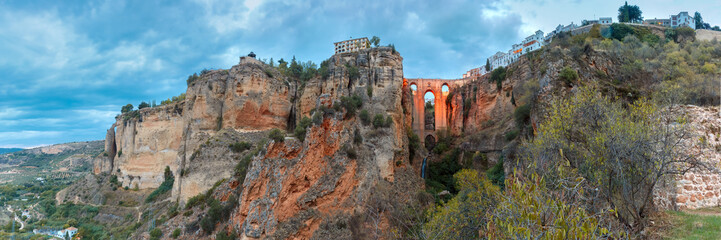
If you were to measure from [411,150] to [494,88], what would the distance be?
11.2 meters

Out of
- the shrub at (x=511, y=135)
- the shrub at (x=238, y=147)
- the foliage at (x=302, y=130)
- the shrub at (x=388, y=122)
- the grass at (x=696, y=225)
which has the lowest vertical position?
the grass at (x=696, y=225)

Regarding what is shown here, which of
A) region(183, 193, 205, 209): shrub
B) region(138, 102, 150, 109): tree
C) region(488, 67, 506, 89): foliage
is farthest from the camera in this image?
region(138, 102, 150, 109): tree

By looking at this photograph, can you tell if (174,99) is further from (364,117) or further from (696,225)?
(696,225)

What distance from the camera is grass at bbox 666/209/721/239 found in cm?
828

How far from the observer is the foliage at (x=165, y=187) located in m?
35.1

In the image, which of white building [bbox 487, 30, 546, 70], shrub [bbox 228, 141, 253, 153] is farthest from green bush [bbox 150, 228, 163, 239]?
white building [bbox 487, 30, 546, 70]

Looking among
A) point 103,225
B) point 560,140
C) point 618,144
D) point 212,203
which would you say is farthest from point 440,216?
point 103,225

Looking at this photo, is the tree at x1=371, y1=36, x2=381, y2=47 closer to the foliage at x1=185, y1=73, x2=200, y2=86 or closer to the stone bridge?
the stone bridge

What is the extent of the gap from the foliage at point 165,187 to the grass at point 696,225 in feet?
125

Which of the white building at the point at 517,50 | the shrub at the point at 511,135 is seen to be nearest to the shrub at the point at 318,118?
the shrub at the point at 511,135

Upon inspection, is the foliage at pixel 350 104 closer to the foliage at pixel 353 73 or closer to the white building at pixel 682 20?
the foliage at pixel 353 73

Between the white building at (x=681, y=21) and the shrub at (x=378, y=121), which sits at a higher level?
the white building at (x=681, y=21)

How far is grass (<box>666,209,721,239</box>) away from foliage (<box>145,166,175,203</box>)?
3819cm

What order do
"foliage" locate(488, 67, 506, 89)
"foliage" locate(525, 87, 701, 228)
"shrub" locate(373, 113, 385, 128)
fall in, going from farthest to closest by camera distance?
"foliage" locate(488, 67, 506, 89) < "shrub" locate(373, 113, 385, 128) < "foliage" locate(525, 87, 701, 228)
